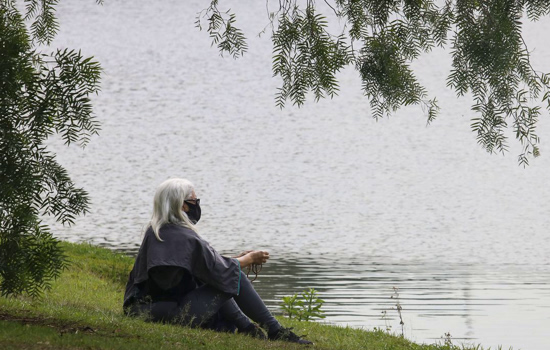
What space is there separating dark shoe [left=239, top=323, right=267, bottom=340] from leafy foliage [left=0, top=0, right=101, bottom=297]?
1.45 m

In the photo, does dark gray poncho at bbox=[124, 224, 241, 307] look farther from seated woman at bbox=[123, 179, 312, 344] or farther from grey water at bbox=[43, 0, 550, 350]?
grey water at bbox=[43, 0, 550, 350]

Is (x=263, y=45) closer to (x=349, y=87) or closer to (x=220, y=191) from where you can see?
(x=349, y=87)

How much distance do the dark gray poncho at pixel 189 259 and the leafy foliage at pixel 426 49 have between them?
147 cm

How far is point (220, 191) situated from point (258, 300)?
2421 cm

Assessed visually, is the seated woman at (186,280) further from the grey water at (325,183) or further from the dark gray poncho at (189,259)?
the grey water at (325,183)

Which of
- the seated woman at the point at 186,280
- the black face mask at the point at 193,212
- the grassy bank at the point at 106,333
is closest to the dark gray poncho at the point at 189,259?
the seated woman at the point at 186,280

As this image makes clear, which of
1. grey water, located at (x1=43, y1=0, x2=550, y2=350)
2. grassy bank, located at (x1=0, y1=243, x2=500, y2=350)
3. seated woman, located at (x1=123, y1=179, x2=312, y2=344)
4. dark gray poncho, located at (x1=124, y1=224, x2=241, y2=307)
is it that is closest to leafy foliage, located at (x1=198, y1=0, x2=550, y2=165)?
seated woman, located at (x1=123, y1=179, x2=312, y2=344)

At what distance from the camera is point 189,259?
6535 millimetres

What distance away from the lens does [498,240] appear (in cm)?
2270

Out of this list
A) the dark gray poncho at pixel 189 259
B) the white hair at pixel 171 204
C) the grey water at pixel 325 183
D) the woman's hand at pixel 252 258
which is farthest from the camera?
the grey water at pixel 325 183

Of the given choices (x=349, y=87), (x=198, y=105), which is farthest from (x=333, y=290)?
(x=349, y=87)

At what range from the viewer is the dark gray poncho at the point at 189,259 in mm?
6492

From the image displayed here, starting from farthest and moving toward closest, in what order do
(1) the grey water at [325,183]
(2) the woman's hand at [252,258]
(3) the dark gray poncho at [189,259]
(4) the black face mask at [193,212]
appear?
(1) the grey water at [325,183]
(2) the woman's hand at [252,258]
(4) the black face mask at [193,212]
(3) the dark gray poncho at [189,259]

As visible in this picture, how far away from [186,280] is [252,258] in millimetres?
541
